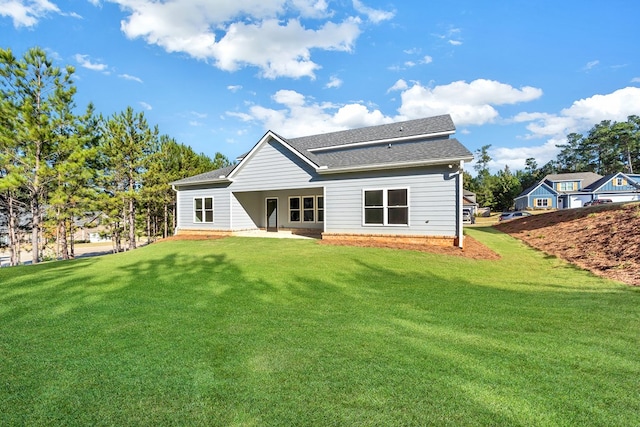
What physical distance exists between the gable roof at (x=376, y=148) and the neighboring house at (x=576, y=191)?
40418mm

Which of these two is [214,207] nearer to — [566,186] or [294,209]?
[294,209]

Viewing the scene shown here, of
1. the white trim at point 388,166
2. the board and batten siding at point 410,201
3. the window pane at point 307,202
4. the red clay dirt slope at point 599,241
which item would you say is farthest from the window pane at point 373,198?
the red clay dirt slope at point 599,241

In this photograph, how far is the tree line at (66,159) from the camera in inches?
600

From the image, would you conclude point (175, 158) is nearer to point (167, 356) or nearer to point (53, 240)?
point (53, 240)

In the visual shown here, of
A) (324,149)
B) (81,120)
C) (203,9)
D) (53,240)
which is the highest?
(203,9)

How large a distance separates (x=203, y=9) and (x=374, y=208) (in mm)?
12404

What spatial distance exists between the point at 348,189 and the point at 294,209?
5.83m

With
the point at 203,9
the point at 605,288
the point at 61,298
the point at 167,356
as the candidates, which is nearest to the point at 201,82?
the point at 203,9

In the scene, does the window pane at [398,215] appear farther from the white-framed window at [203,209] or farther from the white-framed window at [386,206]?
the white-framed window at [203,209]

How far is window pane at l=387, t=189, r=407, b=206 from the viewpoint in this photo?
11.9 metres

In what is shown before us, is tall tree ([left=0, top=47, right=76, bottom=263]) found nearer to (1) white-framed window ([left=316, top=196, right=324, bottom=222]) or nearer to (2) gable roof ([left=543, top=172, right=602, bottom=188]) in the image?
(1) white-framed window ([left=316, top=196, right=324, bottom=222])

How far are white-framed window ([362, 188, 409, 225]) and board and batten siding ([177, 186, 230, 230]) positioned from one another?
8.13m

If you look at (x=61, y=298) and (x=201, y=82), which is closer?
(x=61, y=298)

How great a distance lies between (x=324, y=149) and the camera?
20156mm
